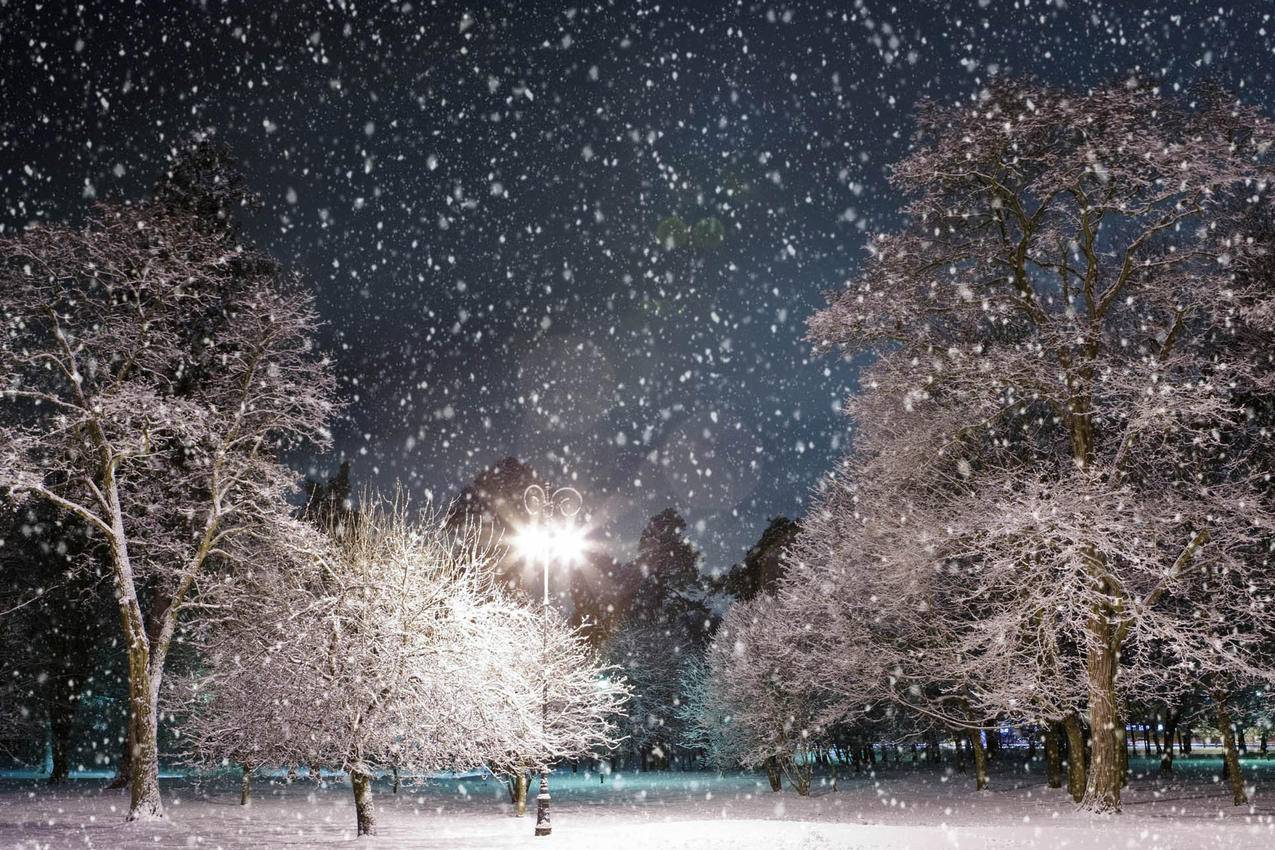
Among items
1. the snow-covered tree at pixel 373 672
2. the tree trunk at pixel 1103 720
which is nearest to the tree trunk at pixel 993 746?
the tree trunk at pixel 1103 720

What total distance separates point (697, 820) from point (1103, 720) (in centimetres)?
821

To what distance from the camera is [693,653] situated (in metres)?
55.8

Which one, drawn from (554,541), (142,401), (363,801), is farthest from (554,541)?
(142,401)

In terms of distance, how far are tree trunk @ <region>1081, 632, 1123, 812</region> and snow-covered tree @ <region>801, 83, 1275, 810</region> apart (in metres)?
0.04

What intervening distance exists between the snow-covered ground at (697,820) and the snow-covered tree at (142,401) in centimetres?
278

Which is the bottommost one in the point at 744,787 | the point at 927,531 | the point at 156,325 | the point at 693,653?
the point at 744,787

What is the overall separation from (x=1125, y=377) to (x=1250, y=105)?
15.1 ft

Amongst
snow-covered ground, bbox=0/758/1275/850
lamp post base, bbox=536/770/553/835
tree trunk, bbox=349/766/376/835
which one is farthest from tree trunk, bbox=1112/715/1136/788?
tree trunk, bbox=349/766/376/835

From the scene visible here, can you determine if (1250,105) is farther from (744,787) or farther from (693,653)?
(693,653)

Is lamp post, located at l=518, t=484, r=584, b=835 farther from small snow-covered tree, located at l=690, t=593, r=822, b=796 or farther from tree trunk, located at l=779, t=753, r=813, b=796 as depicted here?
tree trunk, located at l=779, t=753, r=813, b=796

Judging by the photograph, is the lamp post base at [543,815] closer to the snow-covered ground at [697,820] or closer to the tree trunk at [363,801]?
the snow-covered ground at [697,820]

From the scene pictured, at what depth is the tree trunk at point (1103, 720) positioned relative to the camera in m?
→ 14.6

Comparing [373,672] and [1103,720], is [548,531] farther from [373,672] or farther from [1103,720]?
[1103,720]

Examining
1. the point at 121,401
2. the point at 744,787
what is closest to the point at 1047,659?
the point at 121,401
